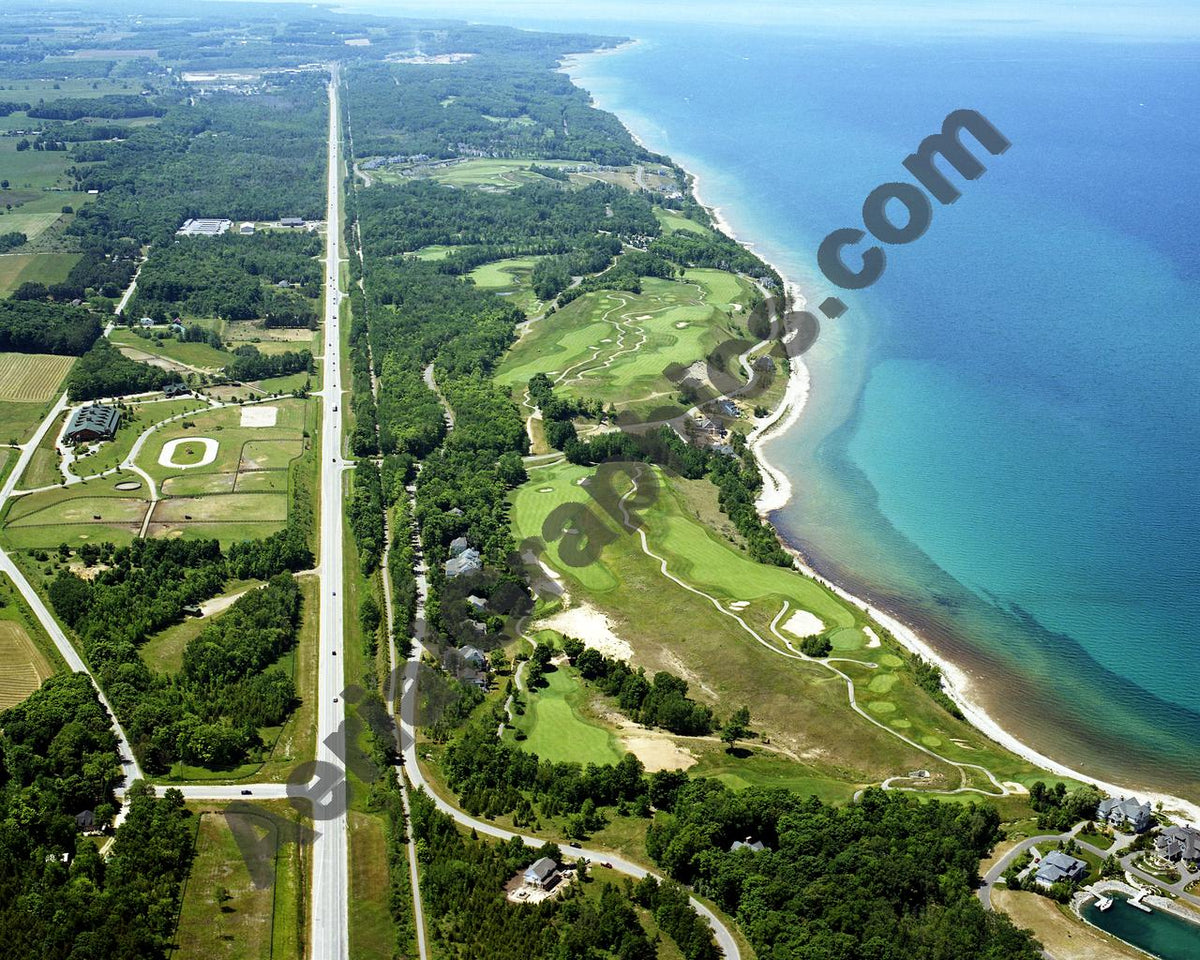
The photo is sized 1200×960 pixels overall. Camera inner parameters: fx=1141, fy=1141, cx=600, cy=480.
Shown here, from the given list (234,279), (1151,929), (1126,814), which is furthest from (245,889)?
(234,279)

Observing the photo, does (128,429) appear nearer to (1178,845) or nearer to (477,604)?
(477,604)

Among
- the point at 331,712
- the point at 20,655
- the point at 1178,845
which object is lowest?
the point at 331,712

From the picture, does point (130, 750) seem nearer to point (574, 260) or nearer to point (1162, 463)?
point (1162, 463)

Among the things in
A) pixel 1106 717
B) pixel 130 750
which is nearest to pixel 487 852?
pixel 130 750

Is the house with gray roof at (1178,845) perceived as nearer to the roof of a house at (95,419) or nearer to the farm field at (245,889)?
the farm field at (245,889)

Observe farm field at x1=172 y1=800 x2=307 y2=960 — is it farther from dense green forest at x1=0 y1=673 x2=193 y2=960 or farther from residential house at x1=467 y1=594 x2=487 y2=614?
residential house at x1=467 y1=594 x2=487 y2=614

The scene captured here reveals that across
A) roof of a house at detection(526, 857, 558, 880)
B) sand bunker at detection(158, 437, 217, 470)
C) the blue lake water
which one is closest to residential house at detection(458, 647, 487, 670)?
roof of a house at detection(526, 857, 558, 880)
